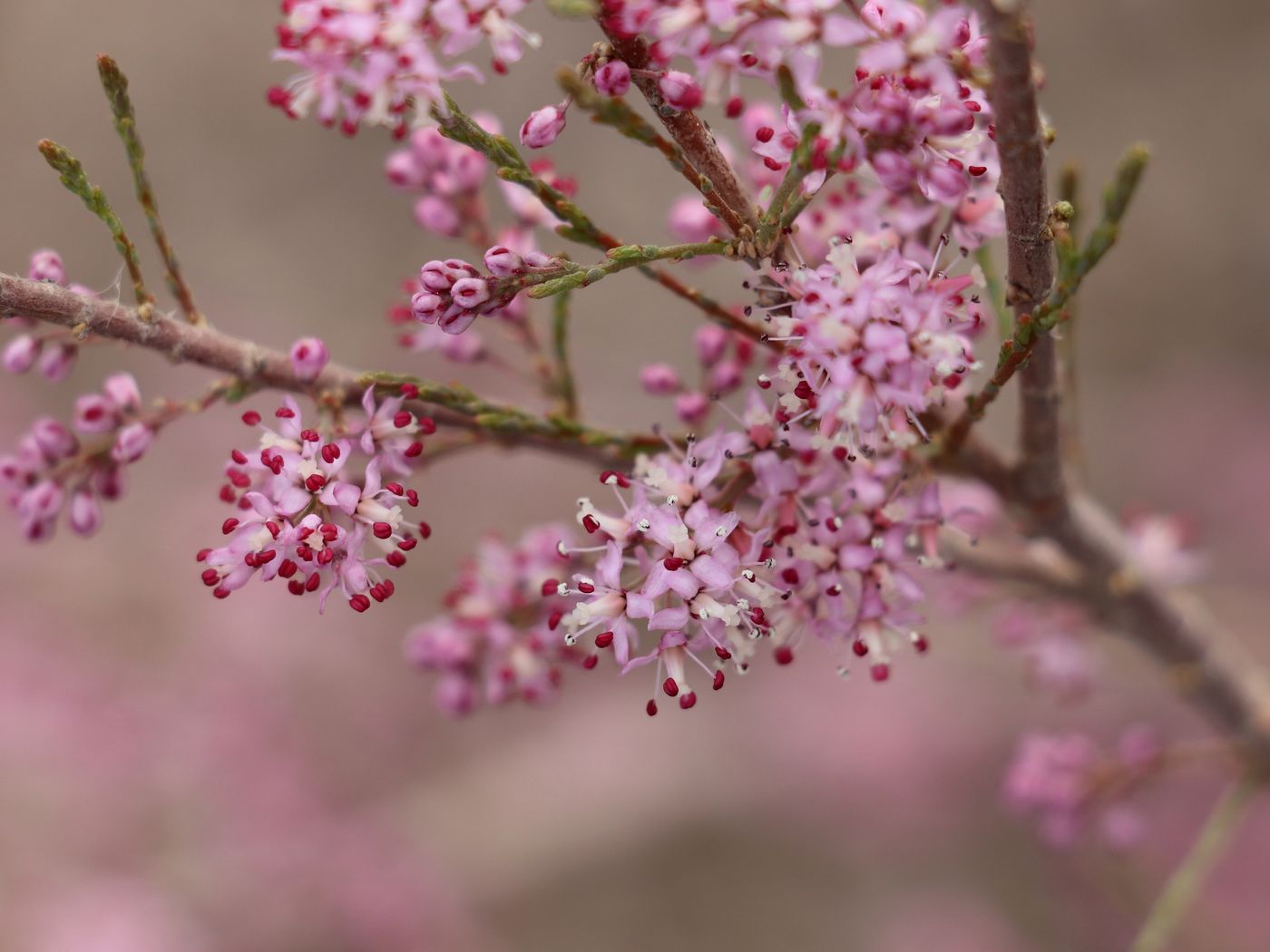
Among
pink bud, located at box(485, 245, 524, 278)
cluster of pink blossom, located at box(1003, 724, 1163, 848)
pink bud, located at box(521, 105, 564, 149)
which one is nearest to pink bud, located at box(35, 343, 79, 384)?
pink bud, located at box(485, 245, 524, 278)

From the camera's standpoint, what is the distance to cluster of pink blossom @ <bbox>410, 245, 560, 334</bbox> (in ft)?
6.61

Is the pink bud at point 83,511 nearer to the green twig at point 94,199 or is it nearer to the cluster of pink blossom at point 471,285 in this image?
the green twig at point 94,199

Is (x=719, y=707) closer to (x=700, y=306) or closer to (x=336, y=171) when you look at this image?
(x=700, y=306)

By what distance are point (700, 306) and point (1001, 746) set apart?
6354 mm

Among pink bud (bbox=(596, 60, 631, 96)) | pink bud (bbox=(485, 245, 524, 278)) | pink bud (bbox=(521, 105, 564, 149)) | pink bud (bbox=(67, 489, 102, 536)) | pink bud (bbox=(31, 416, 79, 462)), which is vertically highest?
pink bud (bbox=(31, 416, 79, 462))

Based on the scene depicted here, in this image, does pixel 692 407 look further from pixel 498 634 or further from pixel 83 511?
pixel 83 511

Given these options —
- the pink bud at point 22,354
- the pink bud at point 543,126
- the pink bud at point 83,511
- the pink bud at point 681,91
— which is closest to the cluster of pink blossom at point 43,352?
the pink bud at point 22,354

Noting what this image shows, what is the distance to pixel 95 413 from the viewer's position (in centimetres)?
242

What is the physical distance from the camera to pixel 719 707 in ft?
26.3

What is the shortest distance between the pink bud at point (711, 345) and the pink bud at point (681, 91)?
86cm

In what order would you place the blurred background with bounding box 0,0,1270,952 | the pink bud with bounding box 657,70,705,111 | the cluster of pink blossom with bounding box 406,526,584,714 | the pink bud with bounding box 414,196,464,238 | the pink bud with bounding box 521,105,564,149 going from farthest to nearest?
the blurred background with bounding box 0,0,1270,952 → the cluster of pink blossom with bounding box 406,526,584,714 → the pink bud with bounding box 414,196,464,238 → the pink bud with bounding box 521,105,564,149 → the pink bud with bounding box 657,70,705,111

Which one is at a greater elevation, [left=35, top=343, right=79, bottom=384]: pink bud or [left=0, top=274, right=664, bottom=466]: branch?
[left=35, top=343, right=79, bottom=384]: pink bud

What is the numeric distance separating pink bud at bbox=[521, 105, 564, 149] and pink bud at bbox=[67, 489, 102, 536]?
1350mm

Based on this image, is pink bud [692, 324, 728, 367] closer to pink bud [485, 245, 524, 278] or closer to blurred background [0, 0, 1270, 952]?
pink bud [485, 245, 524, 278]
